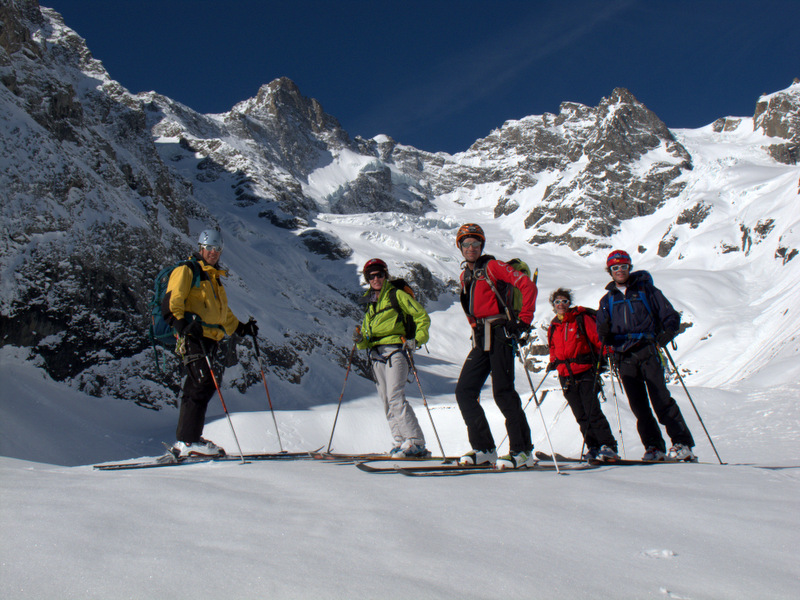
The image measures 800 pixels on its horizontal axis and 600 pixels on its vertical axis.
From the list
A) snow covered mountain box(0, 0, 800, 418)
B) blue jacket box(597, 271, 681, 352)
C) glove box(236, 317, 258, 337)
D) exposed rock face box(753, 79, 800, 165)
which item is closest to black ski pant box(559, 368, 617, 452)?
blue jacket box(597, 271, 681, 352)

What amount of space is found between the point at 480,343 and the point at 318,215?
101m

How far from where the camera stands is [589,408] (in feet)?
22.9

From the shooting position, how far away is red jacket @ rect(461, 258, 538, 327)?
5.02 m

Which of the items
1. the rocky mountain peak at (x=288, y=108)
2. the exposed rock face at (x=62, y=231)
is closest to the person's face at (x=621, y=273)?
the exposed rock face at (x=62, y=231)

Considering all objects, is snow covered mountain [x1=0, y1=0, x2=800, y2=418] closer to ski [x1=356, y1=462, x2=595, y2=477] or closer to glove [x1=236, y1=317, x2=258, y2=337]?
ski [x1=356, y1=462, x2=595, y2=477]

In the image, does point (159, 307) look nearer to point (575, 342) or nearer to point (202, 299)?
point (202, 299)

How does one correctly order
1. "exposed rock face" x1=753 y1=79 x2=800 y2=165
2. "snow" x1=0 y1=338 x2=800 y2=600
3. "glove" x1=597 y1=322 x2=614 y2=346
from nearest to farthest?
"snow" x1=0 y1=338 x2=800 y2=600 < "glove" x1=597 y1=322 x2=614 y2=346 < "exposed rock face" x1=753 y1=79 x2=800 y2=165

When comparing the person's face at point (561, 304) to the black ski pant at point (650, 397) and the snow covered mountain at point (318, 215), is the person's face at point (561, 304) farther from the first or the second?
the snow covered mountain at point (318, 215)

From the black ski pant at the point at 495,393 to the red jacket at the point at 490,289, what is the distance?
8.6 inches

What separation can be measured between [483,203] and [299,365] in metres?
137

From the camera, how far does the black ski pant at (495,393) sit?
5.00 metres

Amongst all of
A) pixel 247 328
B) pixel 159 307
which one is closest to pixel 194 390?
pixel 159 307

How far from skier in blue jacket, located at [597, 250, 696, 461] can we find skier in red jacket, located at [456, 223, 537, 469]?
1635mm

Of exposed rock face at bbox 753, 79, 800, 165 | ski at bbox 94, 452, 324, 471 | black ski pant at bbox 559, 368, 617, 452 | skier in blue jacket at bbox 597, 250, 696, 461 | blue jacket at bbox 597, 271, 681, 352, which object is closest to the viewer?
ski at bbox 94, 452, 324, 471
